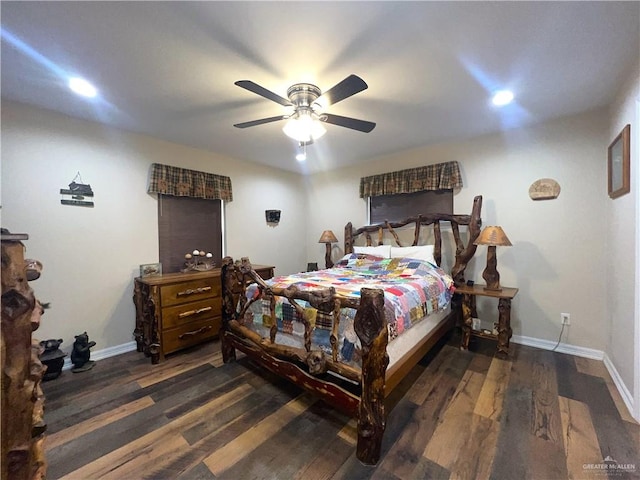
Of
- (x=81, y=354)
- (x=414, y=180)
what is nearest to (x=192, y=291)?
(x=81, y=354)

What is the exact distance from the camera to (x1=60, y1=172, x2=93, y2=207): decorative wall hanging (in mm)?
2480

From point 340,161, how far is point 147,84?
272cm

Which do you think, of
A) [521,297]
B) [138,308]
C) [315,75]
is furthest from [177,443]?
[521,297]

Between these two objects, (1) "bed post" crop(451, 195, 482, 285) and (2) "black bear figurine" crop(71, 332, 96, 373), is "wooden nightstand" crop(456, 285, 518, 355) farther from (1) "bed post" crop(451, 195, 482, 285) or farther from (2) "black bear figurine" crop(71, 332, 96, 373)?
(2) "black bear figurine" crop(71, 332, 96, 373)

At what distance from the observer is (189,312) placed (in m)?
2.77

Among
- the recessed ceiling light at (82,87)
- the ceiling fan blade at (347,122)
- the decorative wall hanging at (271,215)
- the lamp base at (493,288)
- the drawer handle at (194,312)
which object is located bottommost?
the drawer handle at (194,312)

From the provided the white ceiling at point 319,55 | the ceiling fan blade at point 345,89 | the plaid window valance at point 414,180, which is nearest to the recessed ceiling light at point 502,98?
the white ceiling at point 319,55

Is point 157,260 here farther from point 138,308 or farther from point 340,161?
point 340,161

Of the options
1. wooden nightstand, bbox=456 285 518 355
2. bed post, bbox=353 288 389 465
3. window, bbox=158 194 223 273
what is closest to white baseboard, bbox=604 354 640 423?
wooden nightstand, bbox=456 285 518 355

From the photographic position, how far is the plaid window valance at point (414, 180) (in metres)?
3.28

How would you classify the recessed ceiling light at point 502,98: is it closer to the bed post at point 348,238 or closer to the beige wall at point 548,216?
the beige wall at point 548,216

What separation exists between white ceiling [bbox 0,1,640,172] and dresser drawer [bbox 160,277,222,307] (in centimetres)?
171

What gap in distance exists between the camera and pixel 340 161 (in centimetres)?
414

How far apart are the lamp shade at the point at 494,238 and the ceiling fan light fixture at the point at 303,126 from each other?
2.04 m
